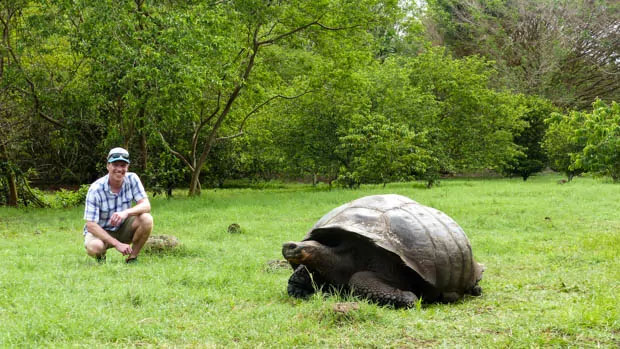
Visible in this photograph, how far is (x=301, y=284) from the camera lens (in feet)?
14.3

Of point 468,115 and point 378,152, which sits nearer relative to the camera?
point 378,152

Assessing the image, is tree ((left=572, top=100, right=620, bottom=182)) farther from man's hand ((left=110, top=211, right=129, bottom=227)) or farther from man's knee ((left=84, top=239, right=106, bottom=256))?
man's knee ((left=84, top=239, right=106, bottom=256))

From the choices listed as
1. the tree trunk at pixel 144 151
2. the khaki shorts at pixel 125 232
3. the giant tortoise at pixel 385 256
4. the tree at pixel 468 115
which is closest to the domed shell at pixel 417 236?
the giant tortoise at pixel 385 256

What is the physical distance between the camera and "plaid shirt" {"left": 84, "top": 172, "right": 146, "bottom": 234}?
5.52m

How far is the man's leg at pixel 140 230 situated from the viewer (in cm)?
565

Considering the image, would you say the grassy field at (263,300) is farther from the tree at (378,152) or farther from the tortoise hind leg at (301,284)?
the tree at (378,152)

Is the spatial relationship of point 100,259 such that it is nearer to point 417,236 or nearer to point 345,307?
point 345,307

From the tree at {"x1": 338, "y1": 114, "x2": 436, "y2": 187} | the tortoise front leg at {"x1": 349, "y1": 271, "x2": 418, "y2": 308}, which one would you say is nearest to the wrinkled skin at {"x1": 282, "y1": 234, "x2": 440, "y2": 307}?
the tortoise front leg at {"x1": 349, "y1": 271, "x2": 418, "y2": 308}

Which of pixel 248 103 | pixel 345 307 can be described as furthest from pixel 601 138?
pixel 248 103

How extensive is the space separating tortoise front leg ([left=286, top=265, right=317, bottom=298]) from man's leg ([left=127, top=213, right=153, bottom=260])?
1951 millimetres

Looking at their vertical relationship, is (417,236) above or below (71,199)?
above

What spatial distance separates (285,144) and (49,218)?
28.2 feet

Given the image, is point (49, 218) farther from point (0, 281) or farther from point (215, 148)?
point (215, 148)

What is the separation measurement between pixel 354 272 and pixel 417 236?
56 centimetres
